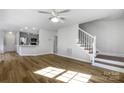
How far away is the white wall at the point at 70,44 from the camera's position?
5.15 metres

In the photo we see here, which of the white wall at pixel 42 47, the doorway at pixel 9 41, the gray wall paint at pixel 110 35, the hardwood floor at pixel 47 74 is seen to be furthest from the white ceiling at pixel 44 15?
the doorway at pixel 9 41

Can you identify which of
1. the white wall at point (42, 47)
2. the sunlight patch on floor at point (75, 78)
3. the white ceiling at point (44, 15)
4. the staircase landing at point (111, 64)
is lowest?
the sunlight patch on floor at point (75, 78)

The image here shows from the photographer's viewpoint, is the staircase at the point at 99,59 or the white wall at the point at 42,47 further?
the white wall at the point at 42,47

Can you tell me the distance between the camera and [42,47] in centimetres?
716

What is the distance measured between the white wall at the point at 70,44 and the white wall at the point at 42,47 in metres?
1.25

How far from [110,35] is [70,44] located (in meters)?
2.37

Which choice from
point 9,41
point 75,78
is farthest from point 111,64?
point 9,41

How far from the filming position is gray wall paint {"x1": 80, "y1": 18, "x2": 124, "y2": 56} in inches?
180

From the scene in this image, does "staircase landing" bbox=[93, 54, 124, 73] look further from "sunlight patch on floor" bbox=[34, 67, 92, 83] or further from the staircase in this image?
"sunlight patch on floor" bbox=[34, 67, 92, 83]

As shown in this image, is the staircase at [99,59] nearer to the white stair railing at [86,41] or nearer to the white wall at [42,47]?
the white stair railing at [86,41]

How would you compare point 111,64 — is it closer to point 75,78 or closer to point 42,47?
point 75,78

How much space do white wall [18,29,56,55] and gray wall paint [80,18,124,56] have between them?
3865 millimetres
